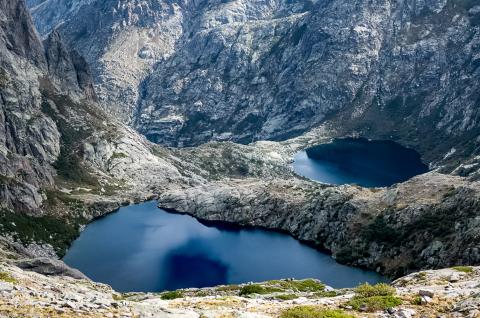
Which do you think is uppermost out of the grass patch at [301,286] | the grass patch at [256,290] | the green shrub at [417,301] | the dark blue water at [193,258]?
the dark blue water at [193,258]

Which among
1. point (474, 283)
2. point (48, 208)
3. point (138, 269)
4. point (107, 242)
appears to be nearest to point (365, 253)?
point (138, 269)

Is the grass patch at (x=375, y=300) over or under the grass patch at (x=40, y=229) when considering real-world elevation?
under

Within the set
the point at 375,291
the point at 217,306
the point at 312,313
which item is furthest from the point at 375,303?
the point at 217,306

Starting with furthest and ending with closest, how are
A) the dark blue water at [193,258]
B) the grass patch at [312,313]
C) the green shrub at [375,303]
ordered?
the dark blue water at [193,258] → the green shrub at [375,303] → the grass patch at [312,313]

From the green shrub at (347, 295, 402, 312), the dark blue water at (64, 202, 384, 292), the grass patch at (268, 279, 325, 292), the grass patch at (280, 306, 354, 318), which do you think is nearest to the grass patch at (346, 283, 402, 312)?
the green shrub at (347, 295, 402, 312)

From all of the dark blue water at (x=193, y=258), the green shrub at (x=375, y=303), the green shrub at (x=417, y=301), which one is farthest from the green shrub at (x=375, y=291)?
the dark blue water at (x=193, y=258)

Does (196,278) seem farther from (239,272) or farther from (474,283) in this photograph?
(474,283)

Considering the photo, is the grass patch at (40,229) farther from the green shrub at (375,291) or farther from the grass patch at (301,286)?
the green shrub at (375,291)
